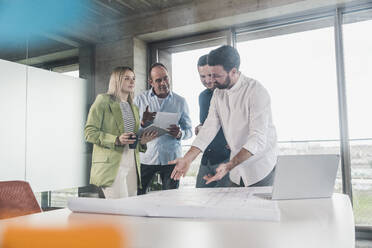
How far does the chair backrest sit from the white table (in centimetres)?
35

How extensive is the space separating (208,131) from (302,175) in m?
0.71

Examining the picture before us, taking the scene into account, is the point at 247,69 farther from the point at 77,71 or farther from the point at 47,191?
the point at 47,191

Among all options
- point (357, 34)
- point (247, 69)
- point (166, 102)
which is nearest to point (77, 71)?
point (166, 102)

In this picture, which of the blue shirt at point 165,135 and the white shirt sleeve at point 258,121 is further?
the blue shirt at point 165,135

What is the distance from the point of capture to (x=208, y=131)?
1.57 meters

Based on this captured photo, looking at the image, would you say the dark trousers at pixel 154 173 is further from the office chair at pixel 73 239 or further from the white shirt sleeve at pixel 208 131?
the office chair at pixel 73 239

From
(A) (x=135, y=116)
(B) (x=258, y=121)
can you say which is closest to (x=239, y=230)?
(B) (x=258, y=121)

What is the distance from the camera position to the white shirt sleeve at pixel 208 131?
4.84 feet

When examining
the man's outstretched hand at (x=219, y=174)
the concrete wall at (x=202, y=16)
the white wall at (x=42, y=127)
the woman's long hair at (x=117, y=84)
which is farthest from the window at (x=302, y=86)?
the man's outstretched hand at (x=219, y=174)

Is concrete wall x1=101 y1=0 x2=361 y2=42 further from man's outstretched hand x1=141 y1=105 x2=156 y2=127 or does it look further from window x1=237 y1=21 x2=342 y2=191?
man's outstretched hand x1=141 y1=105 x2=156 y2=127

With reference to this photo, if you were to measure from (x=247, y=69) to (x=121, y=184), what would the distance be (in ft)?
4.75

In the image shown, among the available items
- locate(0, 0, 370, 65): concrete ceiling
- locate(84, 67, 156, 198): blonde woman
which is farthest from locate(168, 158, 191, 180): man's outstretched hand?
locate(0, 0, 370, 65): concrete ceiling

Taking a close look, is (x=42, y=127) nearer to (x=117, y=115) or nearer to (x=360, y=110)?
(x=117, y=115)

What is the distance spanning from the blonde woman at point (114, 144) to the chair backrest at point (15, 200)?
3.57 feet
